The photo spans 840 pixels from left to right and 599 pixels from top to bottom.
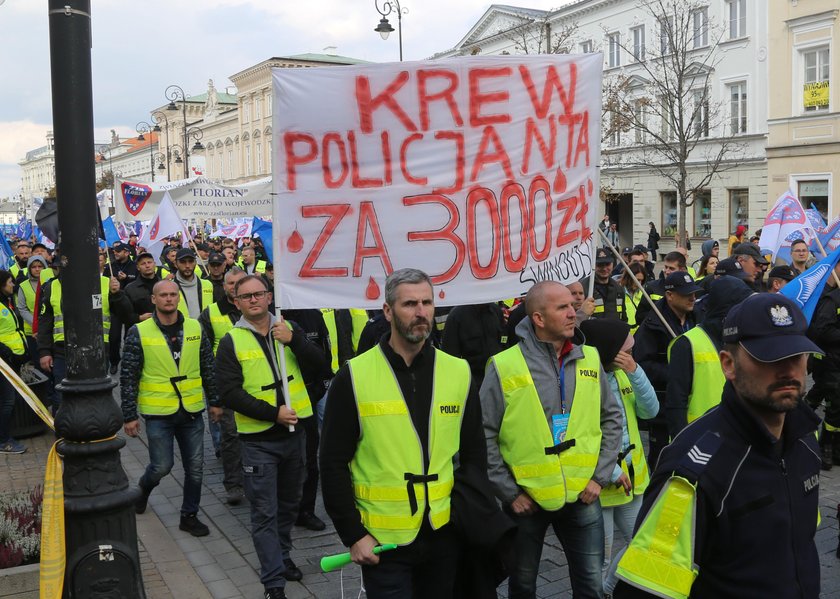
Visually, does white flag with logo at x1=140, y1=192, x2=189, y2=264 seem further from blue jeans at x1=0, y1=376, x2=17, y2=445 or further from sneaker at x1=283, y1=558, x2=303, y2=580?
sneaker at x1=283, y1=558, x2=303, y2=580

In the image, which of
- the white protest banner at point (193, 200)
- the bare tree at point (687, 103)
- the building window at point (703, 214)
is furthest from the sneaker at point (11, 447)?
the building window at point (703, 214)

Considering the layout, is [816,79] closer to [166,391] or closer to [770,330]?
[166,391]

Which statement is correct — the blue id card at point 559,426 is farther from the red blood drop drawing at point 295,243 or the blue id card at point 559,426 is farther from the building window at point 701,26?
the building window at point 701,26

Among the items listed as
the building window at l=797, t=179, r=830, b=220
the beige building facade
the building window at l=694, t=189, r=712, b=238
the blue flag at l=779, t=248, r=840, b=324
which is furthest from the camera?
the building window at l=694, t=189, r=712, b=238

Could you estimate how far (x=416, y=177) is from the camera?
16.6ft

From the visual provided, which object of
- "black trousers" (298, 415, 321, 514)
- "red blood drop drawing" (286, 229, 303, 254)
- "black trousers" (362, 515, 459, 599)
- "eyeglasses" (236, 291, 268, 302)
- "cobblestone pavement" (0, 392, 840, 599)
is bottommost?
"cobblestone pavement" (0, 392, 840, 599)

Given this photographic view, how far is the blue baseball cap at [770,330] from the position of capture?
221cm

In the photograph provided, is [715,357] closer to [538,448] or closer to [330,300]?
[538,448]

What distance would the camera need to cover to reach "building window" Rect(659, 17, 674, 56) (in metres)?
29.8

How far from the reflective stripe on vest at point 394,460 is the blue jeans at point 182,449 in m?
3.16

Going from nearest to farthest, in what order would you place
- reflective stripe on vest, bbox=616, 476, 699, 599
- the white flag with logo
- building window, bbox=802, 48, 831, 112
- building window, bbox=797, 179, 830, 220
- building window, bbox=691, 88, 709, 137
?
reflective stripe on vest, bbox=616, 476, 699, 599, the white flag with logo, building window, bbox=802, 48, 831, 112, building window, bbox=797, 179, 830, 220, building window, bbox=691, 88, 709, 137

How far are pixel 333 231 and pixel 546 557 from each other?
2.55 meters

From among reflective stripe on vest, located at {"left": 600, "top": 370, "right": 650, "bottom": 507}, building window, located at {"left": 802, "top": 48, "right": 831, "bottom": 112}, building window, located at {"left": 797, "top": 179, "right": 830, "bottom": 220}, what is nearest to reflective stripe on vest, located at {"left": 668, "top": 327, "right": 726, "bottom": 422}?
reflective stripe on vest, located at {"left": 600, "top": 370, "right": 650, "bottom": 507}

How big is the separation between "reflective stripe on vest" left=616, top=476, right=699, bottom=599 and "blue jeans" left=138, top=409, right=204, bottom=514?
15.8 feet
